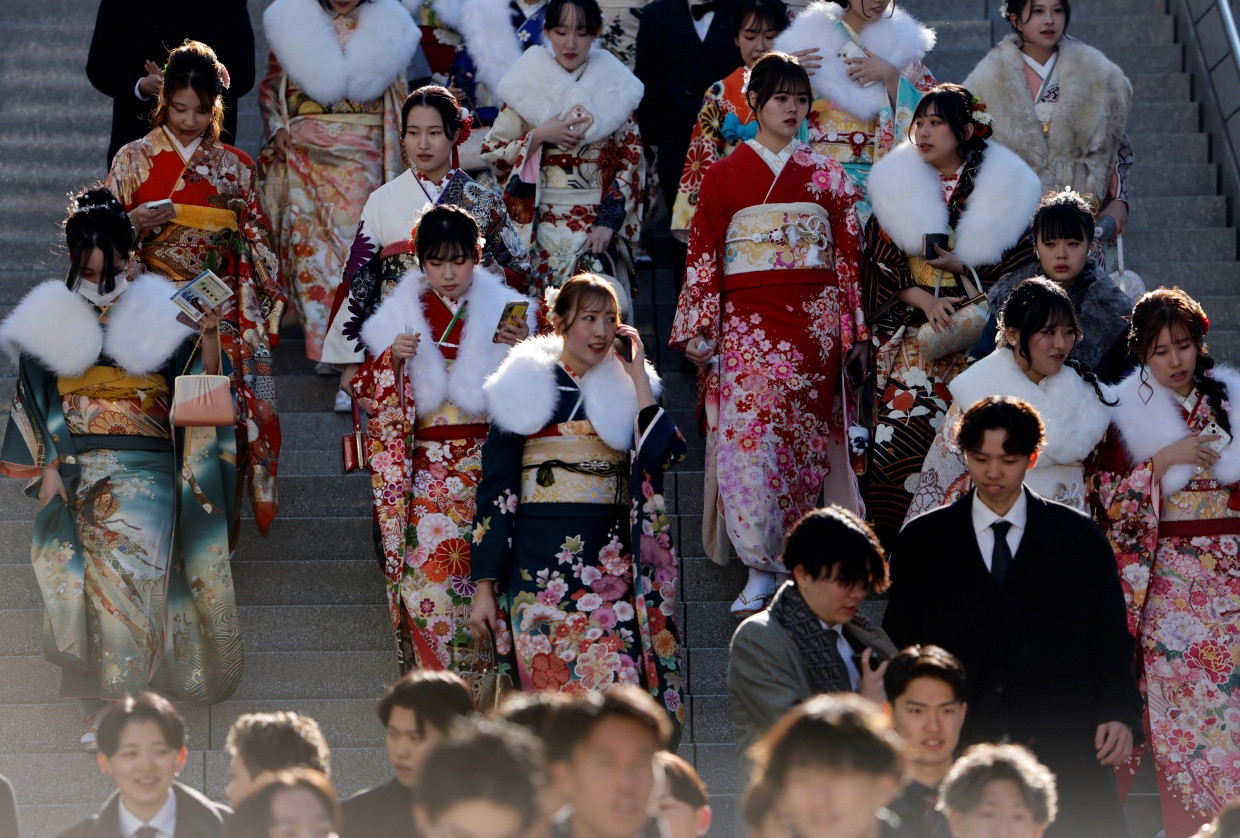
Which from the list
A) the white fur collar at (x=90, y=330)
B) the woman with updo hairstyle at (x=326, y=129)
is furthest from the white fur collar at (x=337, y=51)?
the white fur collar at (x=90, y=330)

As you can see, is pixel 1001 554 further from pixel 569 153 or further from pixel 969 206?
pixel 569 153

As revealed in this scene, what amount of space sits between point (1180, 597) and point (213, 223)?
13.6 ft

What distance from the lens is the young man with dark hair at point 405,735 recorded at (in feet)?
15.0

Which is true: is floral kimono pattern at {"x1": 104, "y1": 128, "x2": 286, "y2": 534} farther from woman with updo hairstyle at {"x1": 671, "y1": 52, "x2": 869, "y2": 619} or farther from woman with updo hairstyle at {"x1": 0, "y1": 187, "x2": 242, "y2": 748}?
woman with updo hairstyle at {"x1": 671, "y1": 52, "x2": 869, "y2": 619}

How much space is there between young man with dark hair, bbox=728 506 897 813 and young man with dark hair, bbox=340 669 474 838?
2.39 feet

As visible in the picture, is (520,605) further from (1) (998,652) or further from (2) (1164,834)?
(2) (1164,834)

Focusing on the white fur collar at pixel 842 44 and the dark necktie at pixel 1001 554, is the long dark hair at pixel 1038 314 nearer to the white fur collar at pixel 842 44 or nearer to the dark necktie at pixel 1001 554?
the dark necktie at pixel 1001 554

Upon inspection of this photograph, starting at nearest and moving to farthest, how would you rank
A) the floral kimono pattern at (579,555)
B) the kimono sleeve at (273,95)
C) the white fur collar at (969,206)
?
the floral kimono pattern at (579,555)
the white fur collar at (969,206)
the kimono sleeve at (273,95)

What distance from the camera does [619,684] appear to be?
6.01 m

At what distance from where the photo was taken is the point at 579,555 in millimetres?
6125

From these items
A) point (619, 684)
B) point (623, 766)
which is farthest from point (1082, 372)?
point (623, 766)

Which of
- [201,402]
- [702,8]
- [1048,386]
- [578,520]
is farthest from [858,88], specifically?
[201,402]

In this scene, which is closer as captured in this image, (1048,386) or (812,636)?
(812,636)

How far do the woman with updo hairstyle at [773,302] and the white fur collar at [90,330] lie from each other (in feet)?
6.62
